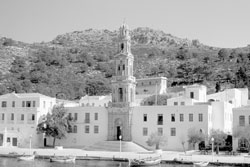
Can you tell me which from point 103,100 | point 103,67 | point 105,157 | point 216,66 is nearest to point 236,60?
point 216,66

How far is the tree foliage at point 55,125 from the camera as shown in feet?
195

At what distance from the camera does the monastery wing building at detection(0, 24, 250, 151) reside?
2190 inches

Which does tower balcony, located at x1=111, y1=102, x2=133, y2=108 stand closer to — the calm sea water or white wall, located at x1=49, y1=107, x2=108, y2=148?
white wall, located at x1=49, y1=107, x2=108, y2=148

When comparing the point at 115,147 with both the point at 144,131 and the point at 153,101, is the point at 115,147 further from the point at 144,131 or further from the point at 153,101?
the point at 153,101

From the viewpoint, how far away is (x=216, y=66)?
13262cm

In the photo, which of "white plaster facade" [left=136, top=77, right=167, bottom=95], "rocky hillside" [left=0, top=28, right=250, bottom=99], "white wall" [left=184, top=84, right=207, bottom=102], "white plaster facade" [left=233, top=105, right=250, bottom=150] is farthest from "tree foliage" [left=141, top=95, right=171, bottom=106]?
"rocky hillside" [left=0, top=28, right=250, bottom=99]

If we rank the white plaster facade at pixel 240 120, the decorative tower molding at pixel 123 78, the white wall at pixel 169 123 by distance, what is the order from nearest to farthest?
the white plaster facade at pixel 240 120 < the white wall at pixel 169 123 < the decorative tower molding at pixel 123 78

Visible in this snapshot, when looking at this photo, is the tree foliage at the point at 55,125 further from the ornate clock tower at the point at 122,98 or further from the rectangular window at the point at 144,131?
the rectangular window at the point at 144,131

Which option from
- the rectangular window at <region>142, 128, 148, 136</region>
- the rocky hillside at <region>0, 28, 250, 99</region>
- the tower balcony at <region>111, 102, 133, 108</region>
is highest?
the rocky hillside at <region>0, 28, 250, 99</region>

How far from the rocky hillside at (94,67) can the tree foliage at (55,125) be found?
41135 millimetres

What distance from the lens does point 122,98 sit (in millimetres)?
60750

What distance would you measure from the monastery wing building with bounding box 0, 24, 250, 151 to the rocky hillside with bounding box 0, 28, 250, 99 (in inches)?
1472

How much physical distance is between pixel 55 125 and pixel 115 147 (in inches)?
388

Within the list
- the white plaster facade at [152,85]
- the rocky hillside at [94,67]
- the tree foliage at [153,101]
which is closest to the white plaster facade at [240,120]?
the tree foliage at [153,101]
